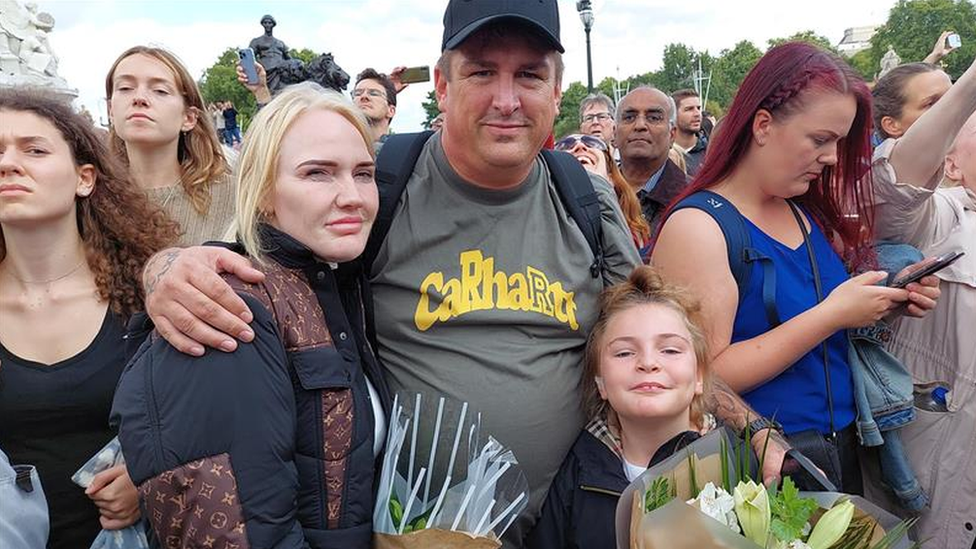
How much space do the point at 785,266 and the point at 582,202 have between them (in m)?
0.75

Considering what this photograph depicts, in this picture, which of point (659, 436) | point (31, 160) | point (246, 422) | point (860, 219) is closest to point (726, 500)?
point (659, 436)

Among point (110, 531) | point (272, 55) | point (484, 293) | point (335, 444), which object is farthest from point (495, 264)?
point (272, 55)

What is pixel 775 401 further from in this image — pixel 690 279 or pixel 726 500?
pixel 726 500

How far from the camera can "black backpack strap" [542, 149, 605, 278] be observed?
2.55 m

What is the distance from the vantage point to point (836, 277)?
8.94 feet

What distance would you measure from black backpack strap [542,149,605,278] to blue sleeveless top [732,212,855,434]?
0.52 meters

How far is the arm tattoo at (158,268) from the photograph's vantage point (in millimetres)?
1899

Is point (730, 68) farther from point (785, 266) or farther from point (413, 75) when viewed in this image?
point (785, 266)

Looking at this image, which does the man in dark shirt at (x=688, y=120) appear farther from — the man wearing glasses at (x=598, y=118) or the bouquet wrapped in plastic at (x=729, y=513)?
the bouquet wrapped in plastic at (x=729, y=513)

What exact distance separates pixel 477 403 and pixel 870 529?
106 cm

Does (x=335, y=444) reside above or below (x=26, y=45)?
below

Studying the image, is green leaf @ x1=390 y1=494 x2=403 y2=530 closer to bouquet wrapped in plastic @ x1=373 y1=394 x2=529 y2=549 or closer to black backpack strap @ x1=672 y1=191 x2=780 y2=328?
bouquet wrapped in plastic @ x1=373 y1=394 x2=529 y2=549

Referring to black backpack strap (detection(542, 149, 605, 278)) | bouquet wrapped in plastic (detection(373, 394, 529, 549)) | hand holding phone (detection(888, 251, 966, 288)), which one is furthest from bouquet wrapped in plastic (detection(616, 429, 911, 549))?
hand holding phone (detection(888, 251, 966, 288))

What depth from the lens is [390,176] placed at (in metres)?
2.47
